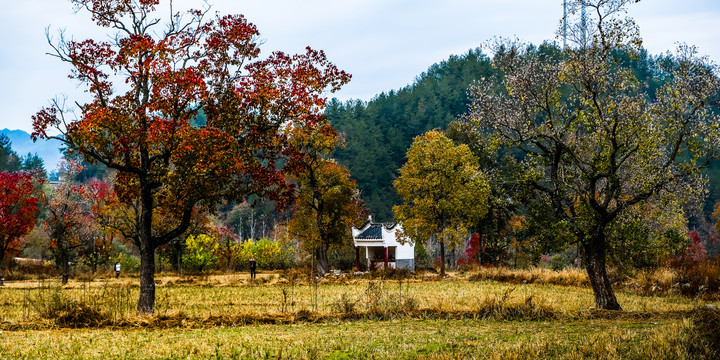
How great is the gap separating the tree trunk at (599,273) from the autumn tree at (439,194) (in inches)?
1018

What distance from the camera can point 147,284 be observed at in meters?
17.3

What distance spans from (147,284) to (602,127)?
1446 cm

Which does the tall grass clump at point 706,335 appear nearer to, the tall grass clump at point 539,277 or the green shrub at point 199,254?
the tall grass clump at point 539,277

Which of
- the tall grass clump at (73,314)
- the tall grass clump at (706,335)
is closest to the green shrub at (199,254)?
the tall grass clump at (73,314)

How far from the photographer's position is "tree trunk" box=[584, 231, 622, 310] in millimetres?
17984

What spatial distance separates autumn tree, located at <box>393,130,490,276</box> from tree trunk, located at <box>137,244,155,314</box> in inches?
1166

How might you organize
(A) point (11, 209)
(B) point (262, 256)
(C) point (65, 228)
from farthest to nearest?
1. (B) point (262, 256)
2. (C) point (65, 228)
3. (A) point (11, 209)

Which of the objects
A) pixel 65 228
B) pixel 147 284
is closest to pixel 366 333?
pixel 147 284

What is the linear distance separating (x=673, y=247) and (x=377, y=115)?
10434 cm

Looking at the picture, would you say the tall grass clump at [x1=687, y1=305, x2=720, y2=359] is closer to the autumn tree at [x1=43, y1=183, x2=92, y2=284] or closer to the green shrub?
the autumn tree at [x1=43, y1=183, x2=92, y2=284]

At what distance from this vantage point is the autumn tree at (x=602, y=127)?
16953mm

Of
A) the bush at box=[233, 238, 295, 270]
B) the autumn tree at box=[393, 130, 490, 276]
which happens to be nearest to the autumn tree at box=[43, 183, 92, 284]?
the bush at box=[233, 238, 295, 270]

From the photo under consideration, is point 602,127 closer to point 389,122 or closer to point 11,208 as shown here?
point 11,208

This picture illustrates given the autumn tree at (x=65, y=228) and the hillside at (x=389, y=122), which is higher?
the hillside at (x=389, y=122)
